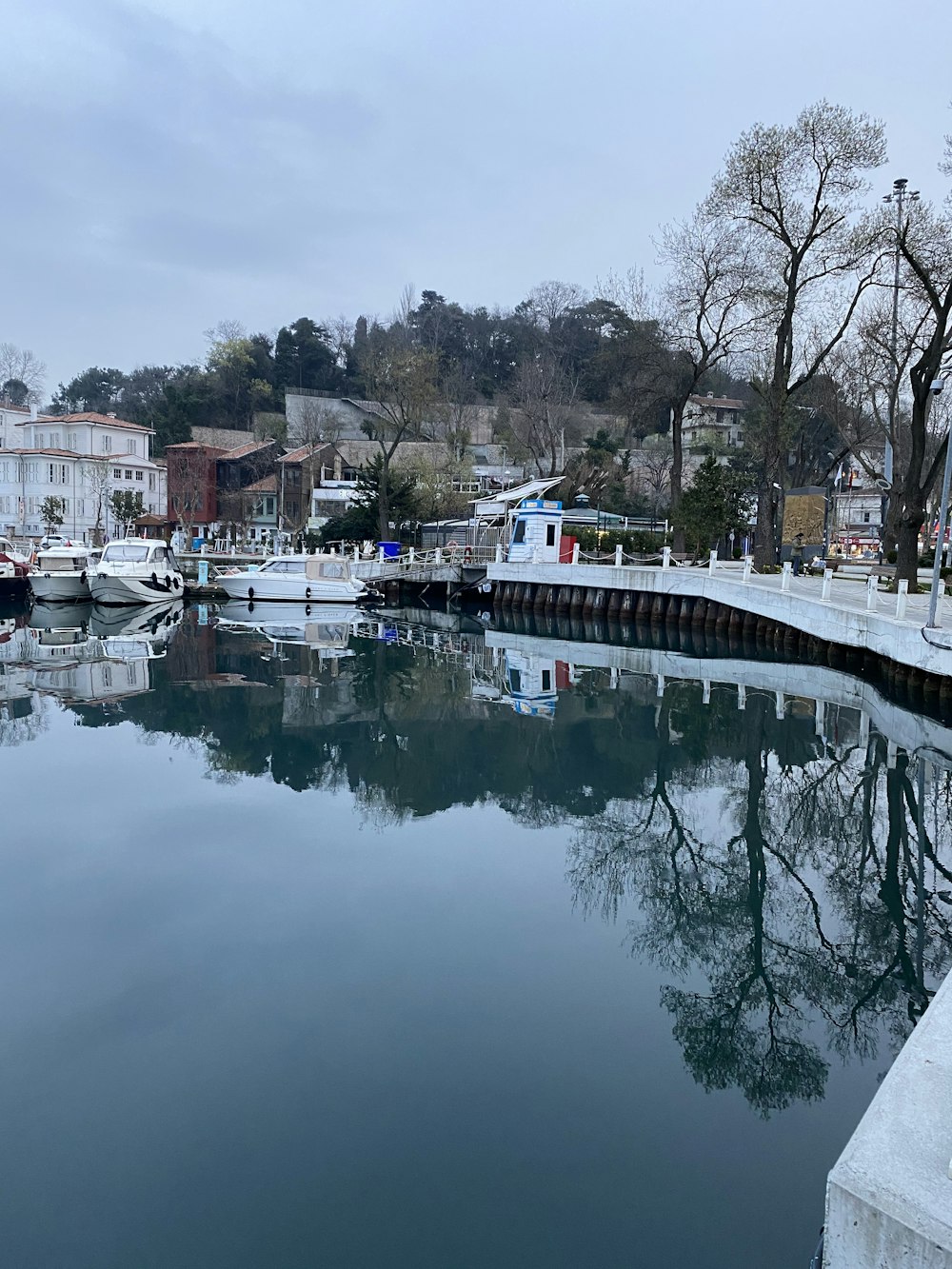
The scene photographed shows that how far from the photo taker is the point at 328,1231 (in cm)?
495

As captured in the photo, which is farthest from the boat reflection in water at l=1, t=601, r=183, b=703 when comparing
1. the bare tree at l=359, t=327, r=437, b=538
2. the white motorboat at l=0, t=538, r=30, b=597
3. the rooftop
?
the rooftop

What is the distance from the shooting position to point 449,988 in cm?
762

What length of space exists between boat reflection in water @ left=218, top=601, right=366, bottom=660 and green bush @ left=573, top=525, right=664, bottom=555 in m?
11.1

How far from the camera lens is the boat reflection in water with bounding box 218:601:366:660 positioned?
30.3 m

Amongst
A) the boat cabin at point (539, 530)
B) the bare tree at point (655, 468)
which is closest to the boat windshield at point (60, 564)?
the boat cabin at point (539, 530)

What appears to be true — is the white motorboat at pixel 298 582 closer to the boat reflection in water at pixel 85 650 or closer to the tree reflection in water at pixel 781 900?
the boat reflection in water at pixel 85 650

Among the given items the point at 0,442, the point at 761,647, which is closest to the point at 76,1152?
the point at 761,647

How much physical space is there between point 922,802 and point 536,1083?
28.8ft

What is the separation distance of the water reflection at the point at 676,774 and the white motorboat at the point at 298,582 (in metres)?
10.2

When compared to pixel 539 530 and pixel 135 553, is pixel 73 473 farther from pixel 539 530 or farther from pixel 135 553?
pixel 539 530

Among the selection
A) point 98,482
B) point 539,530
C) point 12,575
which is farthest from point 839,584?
point 98,482

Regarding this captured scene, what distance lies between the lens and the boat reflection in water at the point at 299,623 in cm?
3031

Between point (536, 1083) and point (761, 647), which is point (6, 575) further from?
point (536, 1083)

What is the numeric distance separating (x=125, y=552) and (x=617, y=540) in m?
21.6
